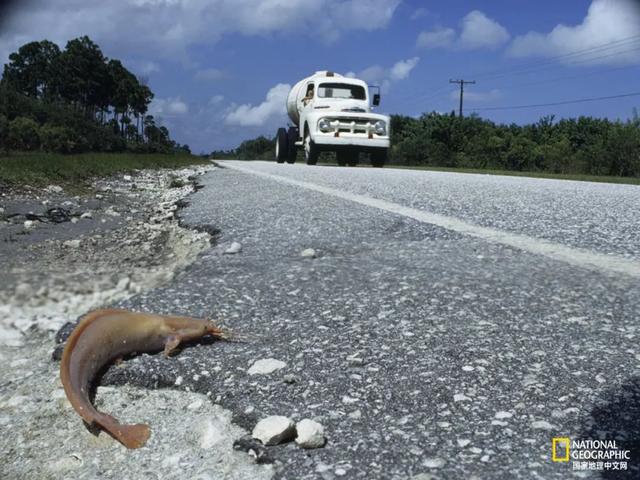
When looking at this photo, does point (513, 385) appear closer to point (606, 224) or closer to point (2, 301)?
point (2, 301)

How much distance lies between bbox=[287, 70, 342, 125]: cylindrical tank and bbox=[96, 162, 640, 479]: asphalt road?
1642 cm

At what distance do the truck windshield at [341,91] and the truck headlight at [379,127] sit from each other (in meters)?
1.28

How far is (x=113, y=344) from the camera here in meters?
1.78

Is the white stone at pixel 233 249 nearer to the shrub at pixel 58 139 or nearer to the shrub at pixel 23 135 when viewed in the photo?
the shrub at pixel 23 135

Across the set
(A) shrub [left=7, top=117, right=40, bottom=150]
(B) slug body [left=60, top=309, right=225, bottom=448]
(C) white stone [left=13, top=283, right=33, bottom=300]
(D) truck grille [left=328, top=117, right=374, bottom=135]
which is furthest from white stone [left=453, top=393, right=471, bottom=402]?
(A) shrub [left=7, top=117, right=40, bottom=150]

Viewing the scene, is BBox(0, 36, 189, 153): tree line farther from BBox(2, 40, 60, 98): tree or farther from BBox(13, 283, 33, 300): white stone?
BBox(13, 283, 33, 300): white stone

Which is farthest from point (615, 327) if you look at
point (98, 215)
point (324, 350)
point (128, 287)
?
point (98, 215)

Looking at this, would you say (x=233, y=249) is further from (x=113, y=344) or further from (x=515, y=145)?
(x=515, y=145)

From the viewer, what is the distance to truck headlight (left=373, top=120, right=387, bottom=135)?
17.1m

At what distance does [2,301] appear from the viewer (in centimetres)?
246

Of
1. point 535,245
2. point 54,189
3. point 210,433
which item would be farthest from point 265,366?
point 54,189

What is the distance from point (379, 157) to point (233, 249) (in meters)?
14.9

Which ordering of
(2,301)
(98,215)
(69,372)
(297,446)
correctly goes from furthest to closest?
(98,215)
(2,301)
(69,372)
(297,446)

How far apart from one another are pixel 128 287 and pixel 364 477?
64.0 inches
